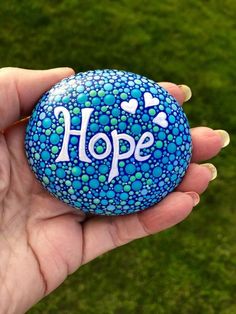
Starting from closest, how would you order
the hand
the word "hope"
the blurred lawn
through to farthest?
1. the word "hope"
2. the hand
3. the blurred lawn

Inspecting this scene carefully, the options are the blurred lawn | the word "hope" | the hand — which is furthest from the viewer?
the blurred lawn

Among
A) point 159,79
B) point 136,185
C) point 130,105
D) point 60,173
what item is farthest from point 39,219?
point 159,79


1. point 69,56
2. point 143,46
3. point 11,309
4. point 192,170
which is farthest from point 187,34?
point 11,309

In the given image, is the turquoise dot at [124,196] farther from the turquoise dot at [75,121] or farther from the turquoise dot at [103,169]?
the turquoise dot at [75,121]

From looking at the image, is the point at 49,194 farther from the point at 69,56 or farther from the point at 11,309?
the point at 69,56

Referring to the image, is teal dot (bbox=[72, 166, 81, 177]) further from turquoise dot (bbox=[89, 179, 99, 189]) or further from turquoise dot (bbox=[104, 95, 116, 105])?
turquoise dot (bbox=[104, 95, 116, 105])

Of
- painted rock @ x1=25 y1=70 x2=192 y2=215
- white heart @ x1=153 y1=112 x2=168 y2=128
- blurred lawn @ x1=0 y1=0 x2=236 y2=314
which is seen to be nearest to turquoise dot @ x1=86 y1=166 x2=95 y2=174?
painted rock @ x1=25 y1=70 x2=192 y2=215
